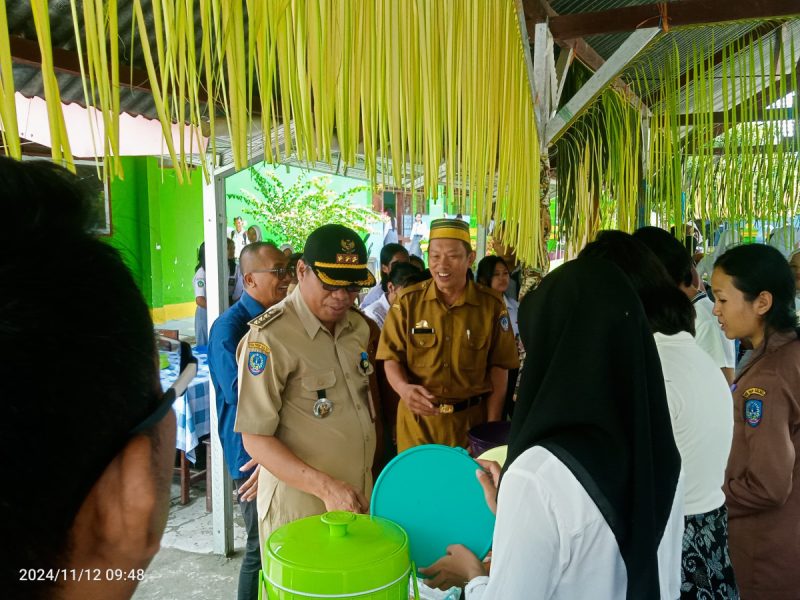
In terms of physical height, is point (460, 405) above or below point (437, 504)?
below

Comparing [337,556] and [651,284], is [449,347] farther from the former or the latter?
[337,556]

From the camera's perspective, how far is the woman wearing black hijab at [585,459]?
1.02 metres

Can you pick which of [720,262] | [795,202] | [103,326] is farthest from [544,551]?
[795,202]

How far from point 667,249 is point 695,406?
3.62 feet

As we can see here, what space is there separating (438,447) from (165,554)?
2.81m

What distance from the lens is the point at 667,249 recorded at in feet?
8.27

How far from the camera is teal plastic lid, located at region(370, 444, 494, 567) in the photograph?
139 cm

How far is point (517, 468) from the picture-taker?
105 centimetres

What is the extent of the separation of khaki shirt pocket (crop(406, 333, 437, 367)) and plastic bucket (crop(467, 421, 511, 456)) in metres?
0.87

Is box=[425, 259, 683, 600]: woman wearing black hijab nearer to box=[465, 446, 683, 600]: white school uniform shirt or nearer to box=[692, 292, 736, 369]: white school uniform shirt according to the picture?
box=[465, 446, 683, 600]: white school uniform shirt

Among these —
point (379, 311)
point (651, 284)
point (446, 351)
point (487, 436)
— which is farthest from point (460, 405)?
point (379, 311)

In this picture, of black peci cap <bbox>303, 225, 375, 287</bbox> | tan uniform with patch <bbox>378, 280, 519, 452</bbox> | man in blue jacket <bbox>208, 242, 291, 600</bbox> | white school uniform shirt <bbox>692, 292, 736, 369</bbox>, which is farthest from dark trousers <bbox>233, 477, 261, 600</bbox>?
white school uniform shirt <bbox>692, 292, 736, 369</bbox>

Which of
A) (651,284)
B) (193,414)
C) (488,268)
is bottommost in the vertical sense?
(193,414)

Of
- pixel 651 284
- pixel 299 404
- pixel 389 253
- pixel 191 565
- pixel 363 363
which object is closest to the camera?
pixel 651 284
